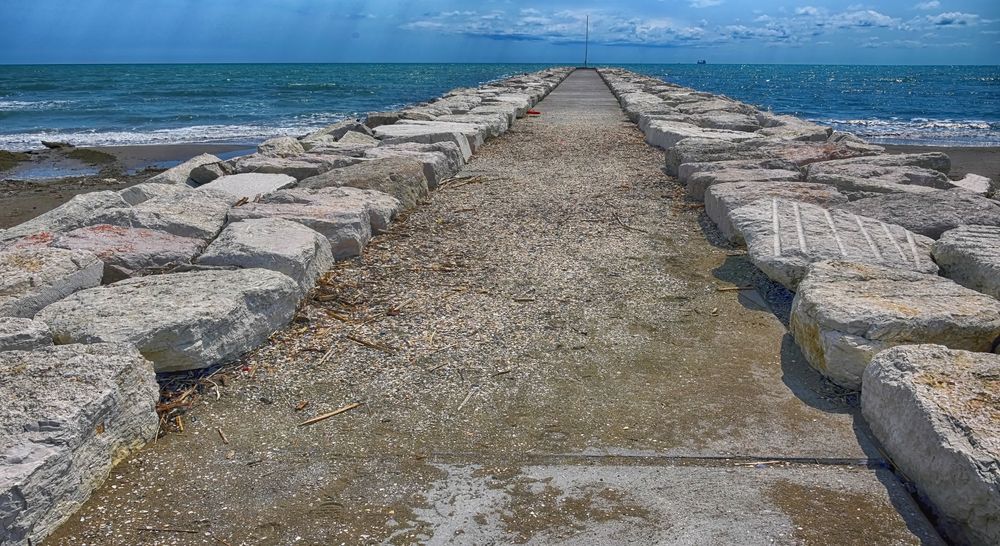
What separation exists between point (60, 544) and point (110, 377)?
18.5 inches

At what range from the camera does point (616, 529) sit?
5.65 ft

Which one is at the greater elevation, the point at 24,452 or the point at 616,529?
the point at 24,452

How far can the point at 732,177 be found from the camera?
482cm

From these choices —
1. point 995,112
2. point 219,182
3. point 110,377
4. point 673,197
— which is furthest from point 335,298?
point 995,112

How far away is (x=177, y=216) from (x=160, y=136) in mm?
14061

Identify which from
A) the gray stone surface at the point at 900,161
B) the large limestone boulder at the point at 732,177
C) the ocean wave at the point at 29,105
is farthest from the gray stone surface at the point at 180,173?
the ocean wave at the point at 29,105

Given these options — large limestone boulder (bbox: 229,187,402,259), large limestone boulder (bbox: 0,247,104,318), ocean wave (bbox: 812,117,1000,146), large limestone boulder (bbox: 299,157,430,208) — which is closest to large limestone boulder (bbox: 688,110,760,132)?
large limestone boulder (bbox: 299,157,430,208)

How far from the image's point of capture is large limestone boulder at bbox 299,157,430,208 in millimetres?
4621

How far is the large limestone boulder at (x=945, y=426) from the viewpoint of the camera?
64.5 inches

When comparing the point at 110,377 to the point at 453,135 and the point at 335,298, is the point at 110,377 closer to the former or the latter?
the point at 335,298

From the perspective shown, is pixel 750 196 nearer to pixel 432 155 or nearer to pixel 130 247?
pixel 432 155

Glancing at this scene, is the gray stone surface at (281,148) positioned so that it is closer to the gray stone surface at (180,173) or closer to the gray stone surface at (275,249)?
the gray stone surface at (180,173)

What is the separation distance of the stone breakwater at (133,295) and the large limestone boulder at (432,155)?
0.17 m

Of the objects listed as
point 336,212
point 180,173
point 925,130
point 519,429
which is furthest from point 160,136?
point 925,130
